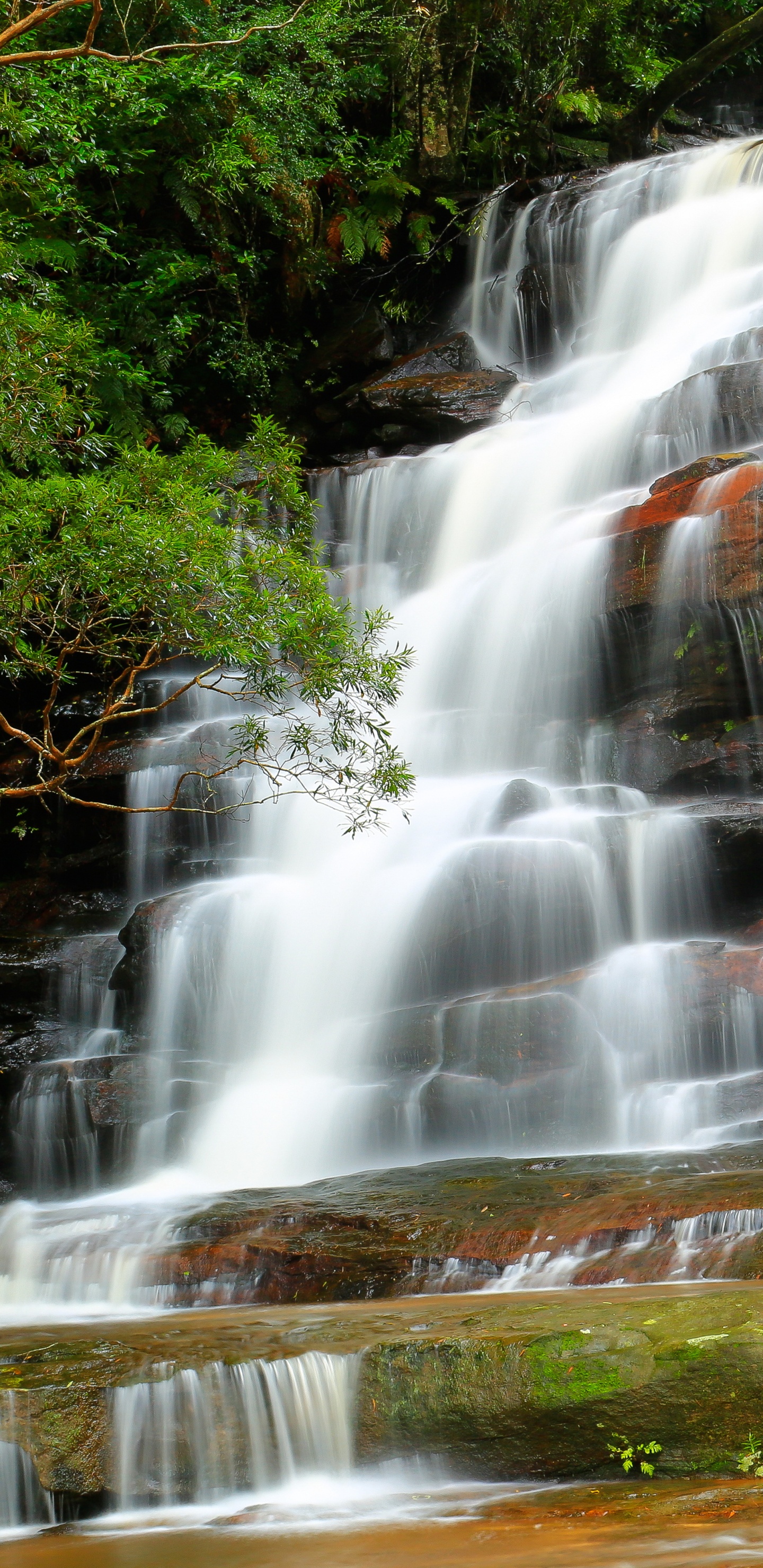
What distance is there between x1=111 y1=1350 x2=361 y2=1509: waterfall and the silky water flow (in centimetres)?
1

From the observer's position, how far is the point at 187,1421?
4.65 meters

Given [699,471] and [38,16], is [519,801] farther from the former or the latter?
[38,16]

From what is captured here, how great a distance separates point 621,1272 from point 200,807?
7846 mm

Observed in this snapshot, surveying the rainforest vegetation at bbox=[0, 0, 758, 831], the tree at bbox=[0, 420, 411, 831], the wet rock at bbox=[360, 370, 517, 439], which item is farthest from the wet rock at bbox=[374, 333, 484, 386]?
the tree at bbox=[0, 420, 411, 831]

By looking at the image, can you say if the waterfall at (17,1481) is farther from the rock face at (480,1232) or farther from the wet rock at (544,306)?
the wet rock at (544,306)

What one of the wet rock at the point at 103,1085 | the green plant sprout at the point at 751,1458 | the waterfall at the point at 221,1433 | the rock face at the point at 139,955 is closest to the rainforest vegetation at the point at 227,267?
the rock face at the point at 139,955

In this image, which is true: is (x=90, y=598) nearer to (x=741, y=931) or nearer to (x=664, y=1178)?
(x=741, y=931)

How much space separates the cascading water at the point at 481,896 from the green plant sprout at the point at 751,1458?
363 cm

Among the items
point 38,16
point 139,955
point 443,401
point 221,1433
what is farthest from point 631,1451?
point 443,401

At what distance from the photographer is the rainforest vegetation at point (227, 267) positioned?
370 inches

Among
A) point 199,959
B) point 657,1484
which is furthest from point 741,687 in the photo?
point 657,1484

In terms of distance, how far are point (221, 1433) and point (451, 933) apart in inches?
218

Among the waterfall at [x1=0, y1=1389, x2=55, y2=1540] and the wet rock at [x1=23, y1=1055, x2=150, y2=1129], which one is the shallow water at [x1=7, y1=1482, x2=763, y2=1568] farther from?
the wet rock at [x1=23, y1=1055, x2=150, y2=1129]

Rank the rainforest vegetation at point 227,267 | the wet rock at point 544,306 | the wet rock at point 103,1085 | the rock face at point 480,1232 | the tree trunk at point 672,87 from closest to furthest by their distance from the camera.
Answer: the rock face at point 480,1232, the wet rock at point 103,1085, the rainforest vegetation at point 227,267, the tree trunk at point 672,87, the wet rock at point 544,306
